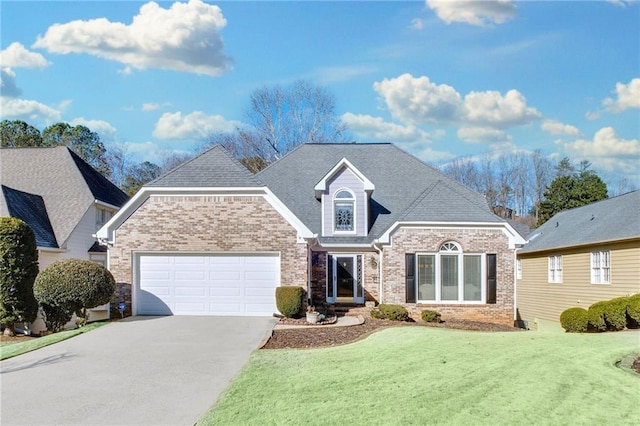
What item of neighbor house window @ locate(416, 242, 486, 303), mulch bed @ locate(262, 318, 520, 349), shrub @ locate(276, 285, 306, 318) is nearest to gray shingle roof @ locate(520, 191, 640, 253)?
neighbor house window @ locate(416, 242, 486, 303)

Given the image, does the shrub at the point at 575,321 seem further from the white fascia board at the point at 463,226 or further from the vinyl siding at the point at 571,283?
the white fascia board at the point at 463,226

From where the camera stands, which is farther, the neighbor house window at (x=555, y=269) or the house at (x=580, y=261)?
the neighbor house window at (x=555, y=269)

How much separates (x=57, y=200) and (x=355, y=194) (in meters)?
13.4

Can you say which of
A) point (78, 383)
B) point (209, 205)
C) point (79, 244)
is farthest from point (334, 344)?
point (79, 244)

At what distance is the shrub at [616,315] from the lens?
13.9 metres

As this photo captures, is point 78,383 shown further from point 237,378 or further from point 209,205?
point 209,205

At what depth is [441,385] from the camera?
816cm

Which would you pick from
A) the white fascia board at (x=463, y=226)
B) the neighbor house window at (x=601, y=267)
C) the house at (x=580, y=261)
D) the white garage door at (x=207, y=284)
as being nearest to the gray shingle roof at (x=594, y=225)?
the house at (x=580, y=261)

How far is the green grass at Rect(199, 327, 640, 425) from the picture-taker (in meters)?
6.90

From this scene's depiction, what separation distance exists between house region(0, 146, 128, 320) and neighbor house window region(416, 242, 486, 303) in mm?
12352

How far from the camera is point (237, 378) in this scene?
9.32 meters

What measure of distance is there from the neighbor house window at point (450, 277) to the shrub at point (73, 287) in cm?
1055

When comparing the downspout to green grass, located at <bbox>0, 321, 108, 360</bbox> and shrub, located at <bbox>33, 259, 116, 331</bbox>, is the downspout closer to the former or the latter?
shrub, located at <bbox>33, 259, 116, 331</bbox>

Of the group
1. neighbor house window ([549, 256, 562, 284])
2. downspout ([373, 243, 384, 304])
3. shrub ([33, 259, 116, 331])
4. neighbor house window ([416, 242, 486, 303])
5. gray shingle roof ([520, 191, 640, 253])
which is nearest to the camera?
shrub ([33, 259, 116, 331])
